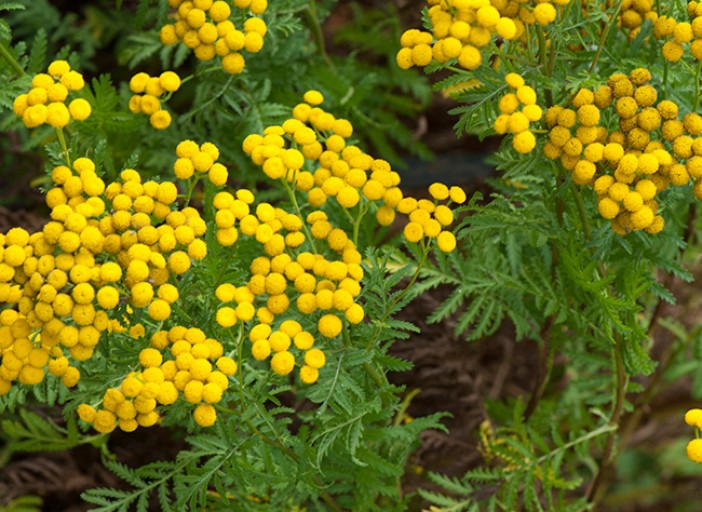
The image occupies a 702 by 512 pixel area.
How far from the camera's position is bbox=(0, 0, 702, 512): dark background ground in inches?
99.8

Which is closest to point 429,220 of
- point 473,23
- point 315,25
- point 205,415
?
point 473,23

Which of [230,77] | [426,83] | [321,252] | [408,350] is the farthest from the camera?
[426,83]

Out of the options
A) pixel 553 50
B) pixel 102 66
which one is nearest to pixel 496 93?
pixel 553 50

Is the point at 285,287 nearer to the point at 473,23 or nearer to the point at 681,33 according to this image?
the point at 473,23

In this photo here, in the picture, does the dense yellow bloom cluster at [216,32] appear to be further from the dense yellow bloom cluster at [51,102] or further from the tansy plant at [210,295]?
the dense yellow bloom cluster at [51,102]

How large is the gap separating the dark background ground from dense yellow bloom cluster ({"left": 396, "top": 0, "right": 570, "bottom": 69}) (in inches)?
45.6

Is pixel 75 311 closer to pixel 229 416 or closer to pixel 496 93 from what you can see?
pixel 229 416

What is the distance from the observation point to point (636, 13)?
1.90 m

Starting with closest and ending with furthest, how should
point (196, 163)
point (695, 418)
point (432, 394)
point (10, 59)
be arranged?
point (695, 418), point (196, 163), point (10, 59), point (432, 394)

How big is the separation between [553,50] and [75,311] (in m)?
0.99

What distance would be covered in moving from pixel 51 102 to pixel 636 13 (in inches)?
49.3

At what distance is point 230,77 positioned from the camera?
224cm

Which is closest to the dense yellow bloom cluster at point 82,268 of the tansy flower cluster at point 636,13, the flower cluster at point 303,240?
the flower cluster at point 303,240

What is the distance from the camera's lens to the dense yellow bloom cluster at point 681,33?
1605mm
